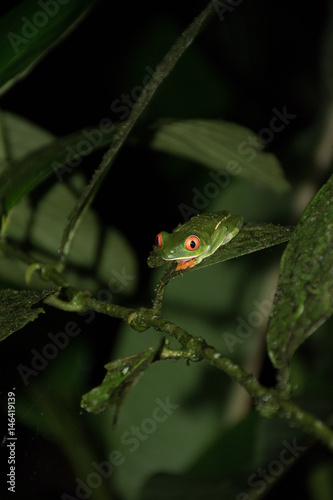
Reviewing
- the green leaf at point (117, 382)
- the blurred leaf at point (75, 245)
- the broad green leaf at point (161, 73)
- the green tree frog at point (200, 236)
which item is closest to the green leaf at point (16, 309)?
the green leaf at point (117, 382)

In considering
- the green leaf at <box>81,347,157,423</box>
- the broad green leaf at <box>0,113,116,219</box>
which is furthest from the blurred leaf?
the green leaf at <box>81,347,157,423</box>

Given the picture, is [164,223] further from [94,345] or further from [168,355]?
[168,355]

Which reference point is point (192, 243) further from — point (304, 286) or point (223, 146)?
point (304, 286)

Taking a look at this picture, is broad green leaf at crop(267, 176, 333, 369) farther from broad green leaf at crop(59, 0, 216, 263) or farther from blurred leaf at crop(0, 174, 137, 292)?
blurred leaf at crop(0, 174, 137, 292)

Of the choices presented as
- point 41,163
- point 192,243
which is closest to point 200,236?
point 192,243

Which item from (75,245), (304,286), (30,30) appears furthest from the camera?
(75,245)

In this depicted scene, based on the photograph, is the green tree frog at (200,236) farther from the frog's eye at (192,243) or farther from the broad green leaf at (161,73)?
the broad green leaf at (161,73)
